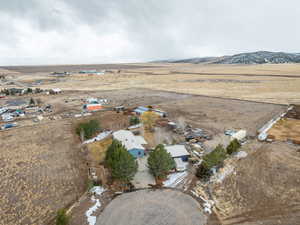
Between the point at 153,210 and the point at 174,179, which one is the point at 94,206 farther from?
the point at 174,179

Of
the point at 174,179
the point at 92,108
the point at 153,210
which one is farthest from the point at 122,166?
the point at 92,108

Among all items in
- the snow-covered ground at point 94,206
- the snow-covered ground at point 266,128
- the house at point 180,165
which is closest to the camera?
the snow-covered ground at point 94,206

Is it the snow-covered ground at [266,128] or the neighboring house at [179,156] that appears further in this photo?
the snow-covered ground at [266,128]

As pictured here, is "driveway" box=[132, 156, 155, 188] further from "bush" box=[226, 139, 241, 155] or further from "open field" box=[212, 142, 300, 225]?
"bush" box=[226, 139, 241, 155]

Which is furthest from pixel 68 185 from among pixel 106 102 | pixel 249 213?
pixel 106 102

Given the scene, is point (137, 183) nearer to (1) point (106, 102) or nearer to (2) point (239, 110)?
(2) point (239, 110)

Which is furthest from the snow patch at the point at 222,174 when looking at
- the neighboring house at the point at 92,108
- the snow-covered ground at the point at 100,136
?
the neighboring house at the point at 92,108

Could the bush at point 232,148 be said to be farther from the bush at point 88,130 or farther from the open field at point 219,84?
the open field at point 219,84
